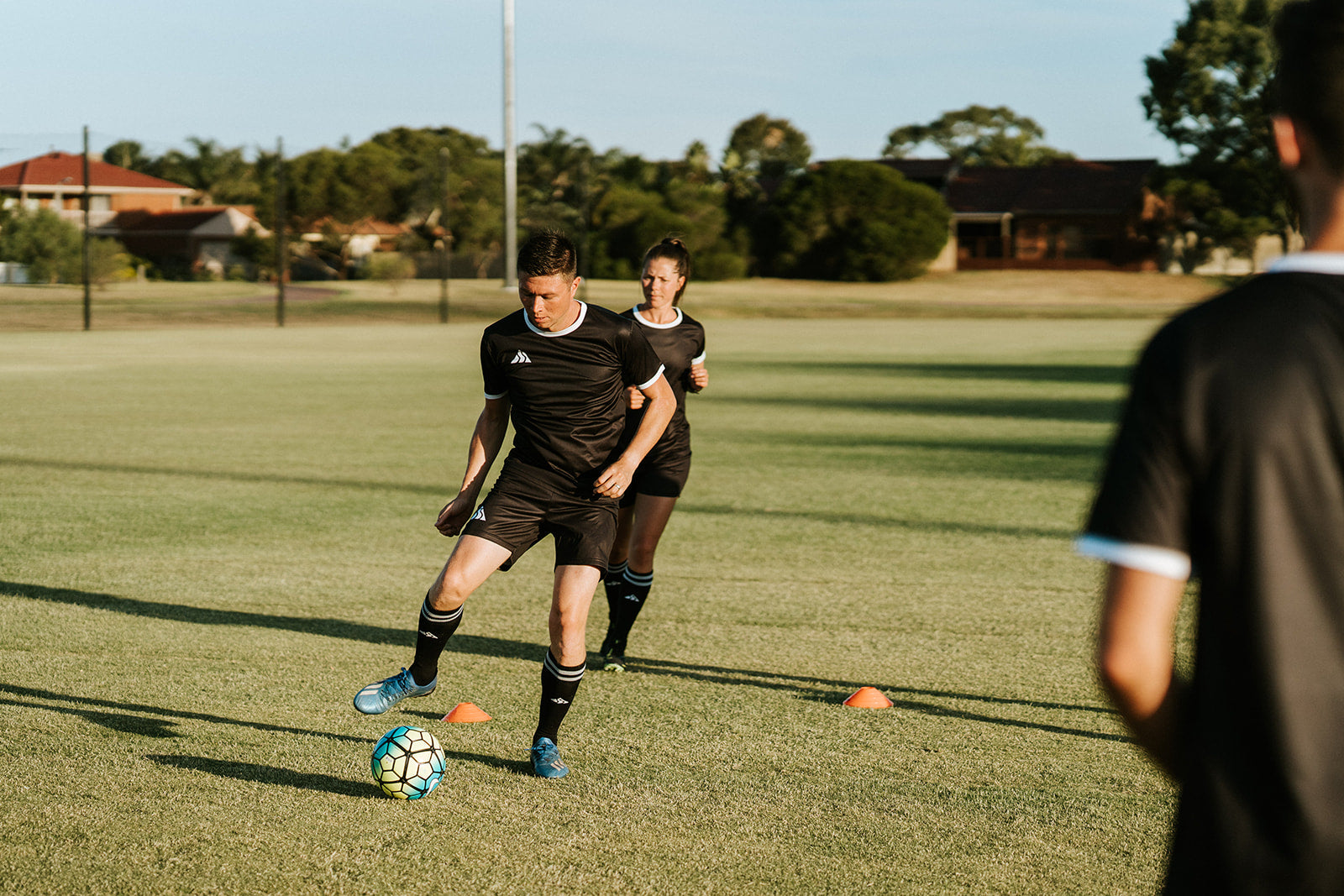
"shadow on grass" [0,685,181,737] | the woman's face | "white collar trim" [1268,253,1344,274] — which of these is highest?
the woman's face

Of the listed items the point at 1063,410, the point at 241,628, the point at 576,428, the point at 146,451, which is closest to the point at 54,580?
the point at 241,628

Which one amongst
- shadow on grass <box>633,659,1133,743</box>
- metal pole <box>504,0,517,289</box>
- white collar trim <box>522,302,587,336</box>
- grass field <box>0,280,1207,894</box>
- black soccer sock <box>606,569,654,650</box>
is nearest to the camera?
grass field <box>0,280,1207,894</box>

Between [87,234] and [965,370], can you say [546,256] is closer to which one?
[965,370]

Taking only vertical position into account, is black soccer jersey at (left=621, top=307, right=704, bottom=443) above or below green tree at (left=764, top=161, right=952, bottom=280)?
below

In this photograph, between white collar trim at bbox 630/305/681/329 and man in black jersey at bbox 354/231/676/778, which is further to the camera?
white collar trim at bbox 630/305/681/329

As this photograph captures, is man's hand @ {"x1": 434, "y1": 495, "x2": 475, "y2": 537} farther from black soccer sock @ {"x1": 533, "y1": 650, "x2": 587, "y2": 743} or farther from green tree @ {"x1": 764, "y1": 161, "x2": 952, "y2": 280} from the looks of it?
green tree @ {"x1": 764, "y1": 161, "x2": 952, "y2": 280}

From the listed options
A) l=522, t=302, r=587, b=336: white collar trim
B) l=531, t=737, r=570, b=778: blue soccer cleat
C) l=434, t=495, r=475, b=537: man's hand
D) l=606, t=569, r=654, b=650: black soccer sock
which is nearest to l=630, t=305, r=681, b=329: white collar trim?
l=606, t=569, r=654, b=650: black soccer sock

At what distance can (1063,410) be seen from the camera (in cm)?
2016

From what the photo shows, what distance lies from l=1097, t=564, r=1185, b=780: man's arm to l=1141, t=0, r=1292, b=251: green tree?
3097 inches

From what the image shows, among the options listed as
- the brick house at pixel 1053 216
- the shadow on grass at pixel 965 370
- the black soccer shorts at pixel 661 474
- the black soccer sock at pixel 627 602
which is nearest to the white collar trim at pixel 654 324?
the black soccer shorts at pixel 661 474

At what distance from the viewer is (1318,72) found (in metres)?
1.61

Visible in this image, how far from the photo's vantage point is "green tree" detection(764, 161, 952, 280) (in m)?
70.9

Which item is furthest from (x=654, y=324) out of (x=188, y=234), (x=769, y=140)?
(x=769, y=140)

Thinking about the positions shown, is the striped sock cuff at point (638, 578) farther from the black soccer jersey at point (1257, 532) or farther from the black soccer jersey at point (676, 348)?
the black soccer jersey at point (1257, 532)
